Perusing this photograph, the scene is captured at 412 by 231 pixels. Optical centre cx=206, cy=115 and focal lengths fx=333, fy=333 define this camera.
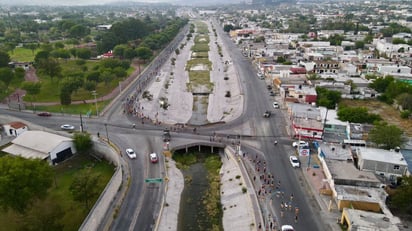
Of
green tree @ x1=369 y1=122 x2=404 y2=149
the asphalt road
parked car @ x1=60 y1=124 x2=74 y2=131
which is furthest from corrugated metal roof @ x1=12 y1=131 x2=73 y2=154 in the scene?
green tree @ x1=369 y1=122 x2=404 y2=149

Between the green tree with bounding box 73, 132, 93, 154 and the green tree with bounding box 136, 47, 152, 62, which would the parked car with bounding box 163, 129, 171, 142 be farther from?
the green tree with bounding box 136, 47, 152, 62

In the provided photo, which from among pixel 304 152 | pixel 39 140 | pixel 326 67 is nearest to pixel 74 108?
pixel 39 140

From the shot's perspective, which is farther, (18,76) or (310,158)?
(18,76)

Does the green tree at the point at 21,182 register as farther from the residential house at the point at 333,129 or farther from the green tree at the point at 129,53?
the green tree at the point at 129,53

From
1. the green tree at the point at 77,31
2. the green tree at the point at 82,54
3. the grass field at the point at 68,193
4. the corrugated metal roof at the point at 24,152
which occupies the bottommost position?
the grass field at the point at 68,193

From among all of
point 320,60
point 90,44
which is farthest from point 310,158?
point 90,44

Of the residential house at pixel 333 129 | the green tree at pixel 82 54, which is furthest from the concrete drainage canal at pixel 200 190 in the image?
the green tree at pixel 82 54

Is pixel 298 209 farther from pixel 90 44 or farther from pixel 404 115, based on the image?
pixel 90 44
